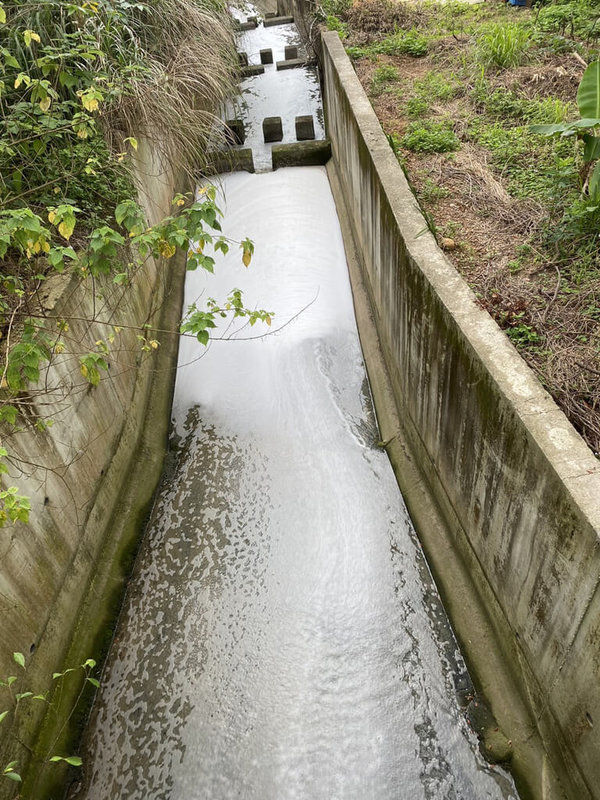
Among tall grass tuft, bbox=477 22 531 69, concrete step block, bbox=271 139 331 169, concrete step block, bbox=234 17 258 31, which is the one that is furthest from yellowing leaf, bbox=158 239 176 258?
concrete step block, bbox=234 17 258 31

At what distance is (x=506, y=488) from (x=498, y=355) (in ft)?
2.26

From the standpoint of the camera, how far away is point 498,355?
306 centimetres

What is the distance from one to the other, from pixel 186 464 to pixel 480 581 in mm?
2699

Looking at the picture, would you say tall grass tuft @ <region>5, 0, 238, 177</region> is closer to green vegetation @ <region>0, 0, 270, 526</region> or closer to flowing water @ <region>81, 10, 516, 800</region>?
green vegetation @ <region>0, 0, 270, 526</region>

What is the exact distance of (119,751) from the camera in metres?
3.50

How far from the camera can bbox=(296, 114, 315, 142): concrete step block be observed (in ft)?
→ 29.7

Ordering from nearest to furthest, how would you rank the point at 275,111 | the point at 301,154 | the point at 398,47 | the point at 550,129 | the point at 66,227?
1. the point at 66,227
2. the point at 550,129
3. the point at 398,47
4. the point at 301,154
5. the point at 275,111

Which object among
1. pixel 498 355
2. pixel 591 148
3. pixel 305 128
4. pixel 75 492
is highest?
pixel 591 148

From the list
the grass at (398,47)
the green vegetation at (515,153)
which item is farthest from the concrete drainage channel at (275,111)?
the green vegetation at (515,153)

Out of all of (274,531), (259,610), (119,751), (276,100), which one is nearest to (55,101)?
(274,531)

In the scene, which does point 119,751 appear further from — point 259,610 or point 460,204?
point 460,204

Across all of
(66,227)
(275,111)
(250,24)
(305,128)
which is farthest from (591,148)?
(250,24)

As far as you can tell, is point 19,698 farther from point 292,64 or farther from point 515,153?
point 292,64

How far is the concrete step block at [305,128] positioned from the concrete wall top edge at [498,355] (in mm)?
4137
